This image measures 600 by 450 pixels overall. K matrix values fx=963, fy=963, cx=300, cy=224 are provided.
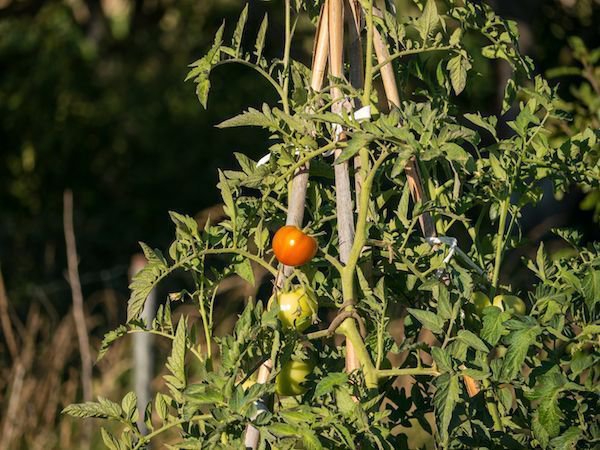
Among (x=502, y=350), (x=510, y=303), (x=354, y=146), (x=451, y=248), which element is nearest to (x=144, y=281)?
(x=354, y=146)

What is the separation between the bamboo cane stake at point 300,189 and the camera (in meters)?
1.40

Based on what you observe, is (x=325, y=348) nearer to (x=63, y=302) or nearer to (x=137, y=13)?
(x=63, y=302)

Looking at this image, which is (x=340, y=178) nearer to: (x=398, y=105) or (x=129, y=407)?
(x=398, y=105)

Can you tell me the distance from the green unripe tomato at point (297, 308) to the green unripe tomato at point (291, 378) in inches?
2.4

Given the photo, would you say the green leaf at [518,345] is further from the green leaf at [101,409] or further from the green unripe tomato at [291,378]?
the green leaf at [101,409]

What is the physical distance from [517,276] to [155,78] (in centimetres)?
414

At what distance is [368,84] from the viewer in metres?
1.42

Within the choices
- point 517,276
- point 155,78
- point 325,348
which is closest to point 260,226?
point 325,348

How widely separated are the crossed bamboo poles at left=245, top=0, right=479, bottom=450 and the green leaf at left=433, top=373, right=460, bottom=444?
0.22 metres

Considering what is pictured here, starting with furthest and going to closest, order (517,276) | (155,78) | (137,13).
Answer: (155,78), (137,13), (517,276)

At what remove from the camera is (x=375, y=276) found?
157 centimetres

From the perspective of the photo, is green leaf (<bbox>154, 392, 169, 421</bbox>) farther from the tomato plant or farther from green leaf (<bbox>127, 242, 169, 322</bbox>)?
green leaf (<bbox>127, 242, 169, 322</bbox>)

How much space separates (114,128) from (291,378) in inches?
234

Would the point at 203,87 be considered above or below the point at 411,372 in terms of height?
above
